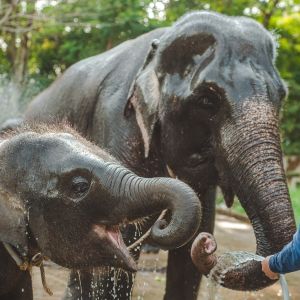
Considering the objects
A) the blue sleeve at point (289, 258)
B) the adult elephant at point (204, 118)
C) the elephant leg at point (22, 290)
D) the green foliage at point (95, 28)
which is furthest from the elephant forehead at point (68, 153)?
the green foliage at point (95, 28)

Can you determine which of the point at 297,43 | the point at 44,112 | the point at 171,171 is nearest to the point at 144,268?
the point at 44,112

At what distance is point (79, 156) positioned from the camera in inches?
127

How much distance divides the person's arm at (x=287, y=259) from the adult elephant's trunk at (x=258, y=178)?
0.33 meters

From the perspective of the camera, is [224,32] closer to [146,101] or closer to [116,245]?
[146,101]

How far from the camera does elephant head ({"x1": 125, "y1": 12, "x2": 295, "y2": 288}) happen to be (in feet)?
13.8

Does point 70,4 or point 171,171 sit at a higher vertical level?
point 171,171

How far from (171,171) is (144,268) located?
238cm

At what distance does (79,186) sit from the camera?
10.5 feet

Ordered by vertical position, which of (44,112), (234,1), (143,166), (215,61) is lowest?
(234,1)

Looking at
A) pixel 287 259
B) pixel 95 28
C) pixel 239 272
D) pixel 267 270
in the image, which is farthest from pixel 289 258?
pixel 95 28

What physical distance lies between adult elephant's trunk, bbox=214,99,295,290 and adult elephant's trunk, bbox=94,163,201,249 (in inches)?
37.5

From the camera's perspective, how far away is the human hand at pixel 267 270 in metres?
3.56

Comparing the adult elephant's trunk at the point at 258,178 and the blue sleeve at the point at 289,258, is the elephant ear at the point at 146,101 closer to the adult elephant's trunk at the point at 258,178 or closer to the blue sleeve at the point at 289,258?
the adult elephant's trunk at the point at 258,178

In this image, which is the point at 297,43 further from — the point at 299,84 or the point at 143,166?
the point at 143,166
